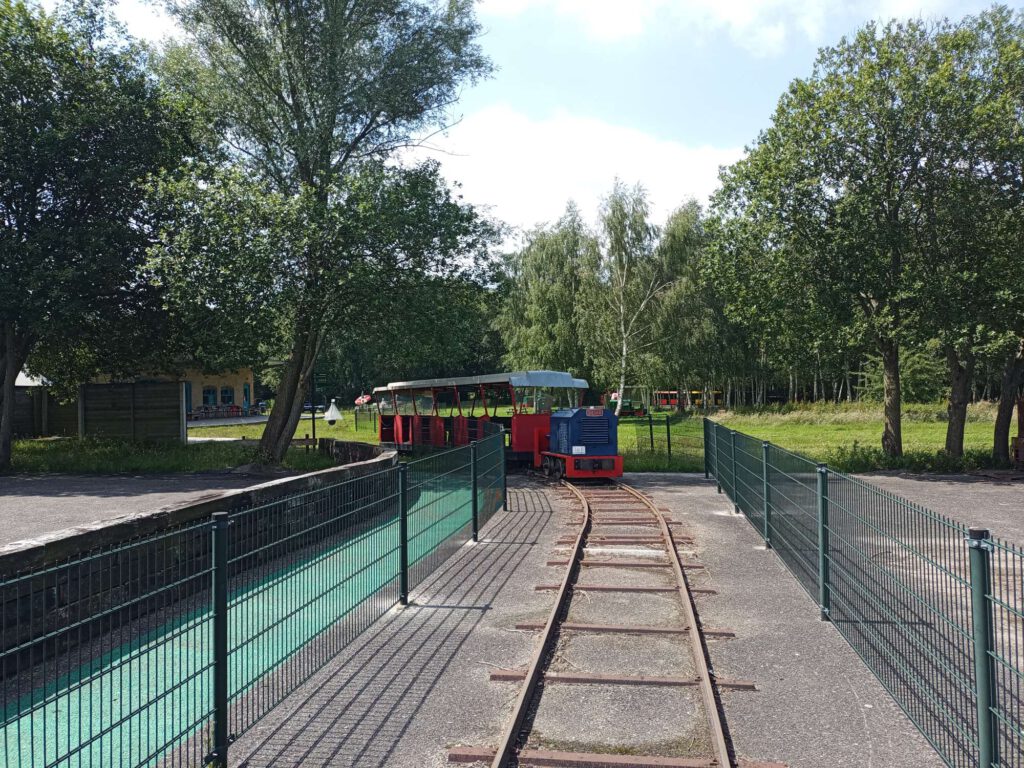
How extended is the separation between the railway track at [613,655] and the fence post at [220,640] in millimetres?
1385

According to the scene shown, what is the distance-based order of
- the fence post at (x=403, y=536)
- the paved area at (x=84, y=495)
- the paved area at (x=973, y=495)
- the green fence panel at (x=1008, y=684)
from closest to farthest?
the green fence panel at (x=1008, y=684) < the fence post at (x=403, y=536) < the paved area at (x=84, y=495) < the paved area at (x=973, y=495)

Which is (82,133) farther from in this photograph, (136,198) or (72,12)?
(72,12)

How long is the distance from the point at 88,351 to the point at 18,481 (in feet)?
25.9

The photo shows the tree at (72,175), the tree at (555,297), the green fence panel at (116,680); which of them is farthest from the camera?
the tree at (555,297)

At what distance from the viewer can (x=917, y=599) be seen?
5.16 metres

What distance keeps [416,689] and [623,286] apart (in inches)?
1392

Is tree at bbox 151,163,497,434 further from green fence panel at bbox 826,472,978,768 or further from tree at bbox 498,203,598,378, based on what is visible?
tree at bbox 498,203,598,378

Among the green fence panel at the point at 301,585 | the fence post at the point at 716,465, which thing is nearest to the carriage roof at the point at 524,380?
the fence post at the point at 716,465

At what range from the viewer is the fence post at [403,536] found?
7738 millimetres

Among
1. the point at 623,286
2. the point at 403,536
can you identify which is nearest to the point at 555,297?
the point at 623,286

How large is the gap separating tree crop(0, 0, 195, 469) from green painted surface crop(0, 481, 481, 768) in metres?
15.8

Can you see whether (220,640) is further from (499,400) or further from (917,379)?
(917,379)

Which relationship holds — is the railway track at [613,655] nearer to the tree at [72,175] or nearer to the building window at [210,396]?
the tree at [72,175]

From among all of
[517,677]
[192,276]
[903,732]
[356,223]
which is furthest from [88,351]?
[903,732]
